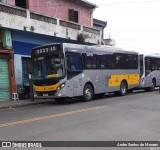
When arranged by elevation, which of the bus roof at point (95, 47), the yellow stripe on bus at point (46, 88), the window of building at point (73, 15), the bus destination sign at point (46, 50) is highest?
the window of building at point (73, 15)

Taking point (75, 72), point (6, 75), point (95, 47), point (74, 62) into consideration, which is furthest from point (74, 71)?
point (6, 75)

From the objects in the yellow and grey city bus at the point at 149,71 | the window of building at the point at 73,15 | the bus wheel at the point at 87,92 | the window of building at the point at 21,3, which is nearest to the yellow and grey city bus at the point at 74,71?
the bus wheel at the point at 87,92

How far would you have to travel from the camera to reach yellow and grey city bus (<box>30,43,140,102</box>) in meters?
15.6

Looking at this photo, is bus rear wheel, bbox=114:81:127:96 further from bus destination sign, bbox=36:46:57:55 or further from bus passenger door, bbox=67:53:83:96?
bus destination sign, bbox=36:46:57:55

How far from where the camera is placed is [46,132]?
8.30 m

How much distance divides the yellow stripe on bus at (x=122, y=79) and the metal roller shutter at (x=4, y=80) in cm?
661

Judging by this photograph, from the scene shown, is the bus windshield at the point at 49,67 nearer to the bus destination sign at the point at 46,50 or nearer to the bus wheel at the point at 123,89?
the bus destination sign at the point at 46,50

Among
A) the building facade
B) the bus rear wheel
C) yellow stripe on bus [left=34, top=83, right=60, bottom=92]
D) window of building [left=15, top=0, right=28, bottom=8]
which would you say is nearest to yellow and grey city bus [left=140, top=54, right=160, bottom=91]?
the bus rear wheel

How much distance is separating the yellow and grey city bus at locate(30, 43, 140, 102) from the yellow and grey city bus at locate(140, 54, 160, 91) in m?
3.96

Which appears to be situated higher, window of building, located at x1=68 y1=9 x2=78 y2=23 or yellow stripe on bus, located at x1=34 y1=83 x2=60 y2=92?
window of building, located at x1=68 y1=9 x2=78 y2=23

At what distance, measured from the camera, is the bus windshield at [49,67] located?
1557cm

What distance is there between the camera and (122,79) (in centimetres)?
2083

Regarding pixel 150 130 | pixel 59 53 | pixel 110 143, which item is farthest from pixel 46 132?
pixel 59 53

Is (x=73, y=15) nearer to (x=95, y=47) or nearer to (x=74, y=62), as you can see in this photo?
(x=95, y=47)
